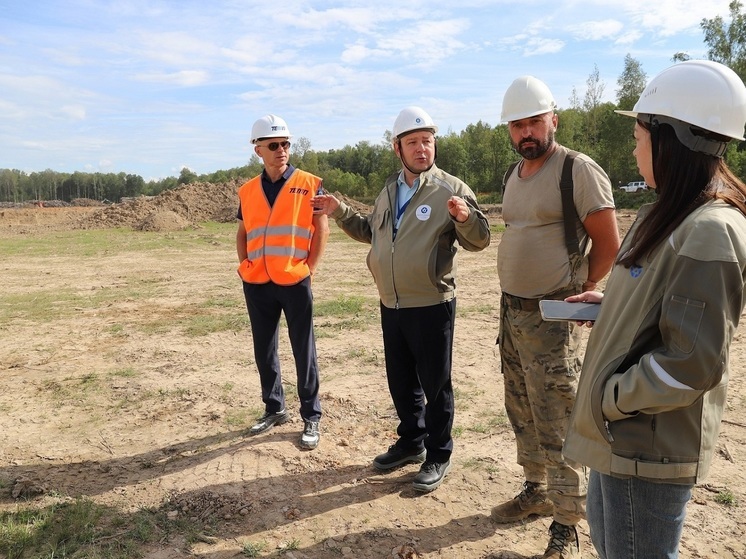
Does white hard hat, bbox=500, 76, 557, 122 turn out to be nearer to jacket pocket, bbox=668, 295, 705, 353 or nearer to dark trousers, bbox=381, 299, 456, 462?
dark trousers, bbox=381, 299, 456, 462

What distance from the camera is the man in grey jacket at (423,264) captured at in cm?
349

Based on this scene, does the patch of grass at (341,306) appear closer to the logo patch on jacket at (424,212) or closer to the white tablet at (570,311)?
the logo patch on jacket at (424,212)

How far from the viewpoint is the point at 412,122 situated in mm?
3549

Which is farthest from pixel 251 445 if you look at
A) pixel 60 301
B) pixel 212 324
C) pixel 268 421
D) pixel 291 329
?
pixel 60 301

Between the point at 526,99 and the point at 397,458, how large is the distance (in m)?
2.51

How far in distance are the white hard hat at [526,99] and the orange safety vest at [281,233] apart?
189 centimetres

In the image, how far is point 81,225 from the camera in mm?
28469

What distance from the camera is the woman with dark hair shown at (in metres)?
1.54

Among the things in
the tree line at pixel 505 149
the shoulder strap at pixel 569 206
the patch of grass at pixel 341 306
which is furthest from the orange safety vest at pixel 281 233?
the tree line at pixel 505 149

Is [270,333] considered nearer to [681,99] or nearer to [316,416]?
[316,416]

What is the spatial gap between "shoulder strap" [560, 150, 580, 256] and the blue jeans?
1447 mm

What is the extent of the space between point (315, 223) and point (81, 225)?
90.9 feet

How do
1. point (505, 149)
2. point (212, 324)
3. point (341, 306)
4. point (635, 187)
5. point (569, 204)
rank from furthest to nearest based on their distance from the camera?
point (505, 149), point (635, 187), point (341, 306), point (212, 324), point (569, 204)

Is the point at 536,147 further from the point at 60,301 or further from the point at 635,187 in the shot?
the point at 635,187
